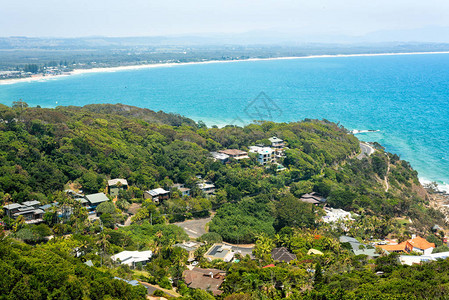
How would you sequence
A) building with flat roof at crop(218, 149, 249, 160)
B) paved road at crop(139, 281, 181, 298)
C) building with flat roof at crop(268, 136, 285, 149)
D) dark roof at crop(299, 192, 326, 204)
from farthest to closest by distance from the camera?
building with flat roof at crop(268, 136, 285, 149) < building with flat roof at crop(218, 149, 249, 160) < dark roof at crop(299, 192, 326, 204) < paved road at crop(139, 281, 181, 298)

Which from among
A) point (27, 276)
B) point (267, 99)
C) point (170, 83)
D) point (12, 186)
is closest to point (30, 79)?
point (170, 83)

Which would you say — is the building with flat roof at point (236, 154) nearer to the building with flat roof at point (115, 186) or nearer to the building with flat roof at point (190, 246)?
the building with flat roof at point (115, 186)

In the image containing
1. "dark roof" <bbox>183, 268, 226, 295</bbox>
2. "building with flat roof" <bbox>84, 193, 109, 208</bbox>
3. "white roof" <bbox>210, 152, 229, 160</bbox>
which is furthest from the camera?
"white roof" <bbox>210, 152, 229, 160</bbox>

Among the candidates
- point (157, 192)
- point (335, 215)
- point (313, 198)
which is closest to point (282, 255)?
point (335, 215)

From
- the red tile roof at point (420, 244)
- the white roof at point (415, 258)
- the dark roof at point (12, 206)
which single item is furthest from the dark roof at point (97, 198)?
the red tile roof at point (420, 244)

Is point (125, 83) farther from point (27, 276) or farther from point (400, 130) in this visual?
point (27, 276)

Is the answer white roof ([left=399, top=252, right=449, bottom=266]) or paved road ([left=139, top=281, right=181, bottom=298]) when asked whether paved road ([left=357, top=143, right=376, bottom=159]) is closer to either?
white roof ([left=399, top=252, right=449, bottom=266])

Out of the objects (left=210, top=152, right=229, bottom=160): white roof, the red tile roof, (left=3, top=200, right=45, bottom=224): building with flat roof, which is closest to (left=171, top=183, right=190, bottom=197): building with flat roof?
(left=210, top=152, right=229, bottom=160): white roof
